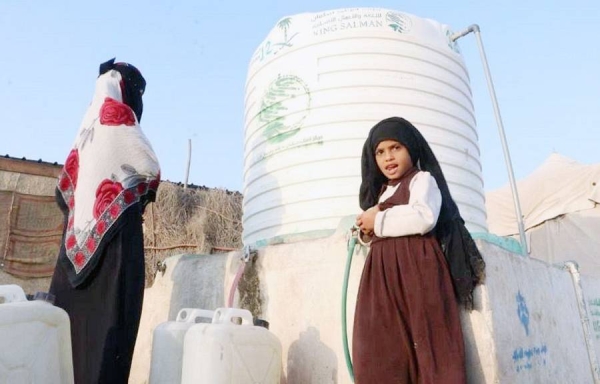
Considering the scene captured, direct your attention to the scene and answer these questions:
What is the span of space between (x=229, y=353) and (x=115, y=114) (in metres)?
1.31

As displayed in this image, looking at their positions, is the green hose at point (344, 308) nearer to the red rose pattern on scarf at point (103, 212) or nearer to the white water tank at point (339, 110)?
the white water tank at point (339, 110)

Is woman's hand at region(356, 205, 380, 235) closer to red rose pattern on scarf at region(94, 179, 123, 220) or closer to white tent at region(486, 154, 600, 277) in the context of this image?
red rose pattern on scarf at region(94, 179, 123, 220)

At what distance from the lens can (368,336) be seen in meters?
1.83

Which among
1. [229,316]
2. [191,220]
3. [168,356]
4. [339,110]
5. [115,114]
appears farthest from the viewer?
[191,220]

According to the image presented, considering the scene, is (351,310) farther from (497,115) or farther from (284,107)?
(497,115)

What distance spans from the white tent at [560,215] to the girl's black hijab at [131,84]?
8.00 meters

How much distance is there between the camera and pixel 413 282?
70.7 inches

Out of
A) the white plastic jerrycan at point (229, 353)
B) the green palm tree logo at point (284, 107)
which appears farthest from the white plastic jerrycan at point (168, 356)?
the green palm tree logo at point (284, 107)

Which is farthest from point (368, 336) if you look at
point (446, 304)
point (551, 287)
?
point (551, 287)

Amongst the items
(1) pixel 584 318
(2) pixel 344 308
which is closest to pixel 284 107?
(2) pixel 344 308

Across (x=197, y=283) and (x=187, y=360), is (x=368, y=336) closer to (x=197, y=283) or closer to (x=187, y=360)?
(x=187, y=360)

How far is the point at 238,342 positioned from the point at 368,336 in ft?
1.76

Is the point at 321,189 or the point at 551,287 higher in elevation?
the point at 321,189

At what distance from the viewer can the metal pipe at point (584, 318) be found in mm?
3146
